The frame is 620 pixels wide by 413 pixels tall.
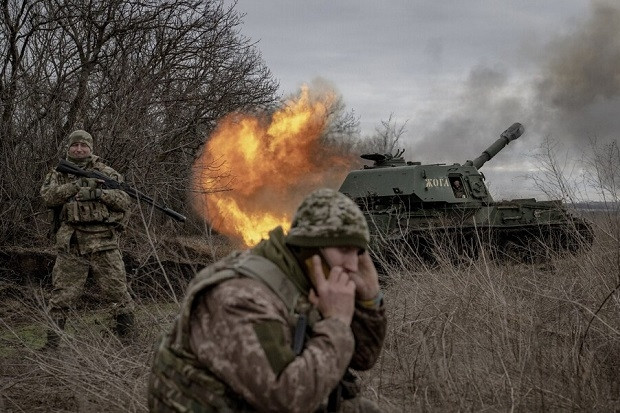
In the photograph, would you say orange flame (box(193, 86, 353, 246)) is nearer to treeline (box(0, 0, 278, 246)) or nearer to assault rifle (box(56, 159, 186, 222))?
treeline (box(0, 0, 278, 246))

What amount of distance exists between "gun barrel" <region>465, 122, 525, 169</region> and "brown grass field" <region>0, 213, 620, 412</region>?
8283 mm

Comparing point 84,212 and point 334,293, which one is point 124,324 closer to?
point 84,212

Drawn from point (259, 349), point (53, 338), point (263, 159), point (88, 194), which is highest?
point (263, 159)

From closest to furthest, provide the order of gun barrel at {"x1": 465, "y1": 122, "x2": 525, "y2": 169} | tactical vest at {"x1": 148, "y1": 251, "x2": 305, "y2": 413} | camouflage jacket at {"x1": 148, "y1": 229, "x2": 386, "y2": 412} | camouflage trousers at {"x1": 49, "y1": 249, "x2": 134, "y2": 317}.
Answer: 1. camouflage jacket at {"x1": 148, "y1": 229, "x2": 386, "y2": 412}
2. tactical vest at {"x1": 148, "y1": 251, "x2": 305, "y2": 413}
3. camouflage trousers at {"x1": 49, "y1": 249, "x2": 134, "y2": 317}
4. gun barrel at {"x1": 465, "y1": 122, "x2": 525, "y2": 169}

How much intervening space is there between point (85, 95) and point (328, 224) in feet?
30.1

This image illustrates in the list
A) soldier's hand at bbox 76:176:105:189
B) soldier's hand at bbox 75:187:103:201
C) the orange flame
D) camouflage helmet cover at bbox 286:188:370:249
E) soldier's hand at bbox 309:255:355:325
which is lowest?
soldier's hand at bbox 309:255:355:325

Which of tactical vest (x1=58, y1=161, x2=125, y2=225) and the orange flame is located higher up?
the orange flame

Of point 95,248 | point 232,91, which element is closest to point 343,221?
point 95,248

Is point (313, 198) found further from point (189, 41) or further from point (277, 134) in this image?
point (277, 134)

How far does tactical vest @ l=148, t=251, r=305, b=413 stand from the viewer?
2096mm

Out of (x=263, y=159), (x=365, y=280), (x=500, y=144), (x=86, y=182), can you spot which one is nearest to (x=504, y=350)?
(x=365, y=280)

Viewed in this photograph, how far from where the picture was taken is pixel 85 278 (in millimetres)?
6129

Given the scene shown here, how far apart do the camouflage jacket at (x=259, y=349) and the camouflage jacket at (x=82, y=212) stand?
4202mm

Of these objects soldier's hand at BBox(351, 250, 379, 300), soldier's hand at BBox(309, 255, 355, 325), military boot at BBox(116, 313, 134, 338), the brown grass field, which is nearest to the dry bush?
the brown grass field
